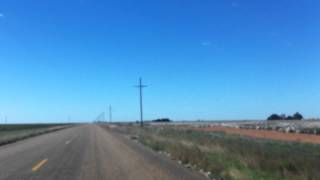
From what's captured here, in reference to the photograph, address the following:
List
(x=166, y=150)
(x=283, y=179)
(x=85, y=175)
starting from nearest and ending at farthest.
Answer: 1. (x=283, y=179)
2. (x=85, y=175)
3. (x=166, y=150)

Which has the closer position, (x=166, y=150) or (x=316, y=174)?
(x=316, y=174)

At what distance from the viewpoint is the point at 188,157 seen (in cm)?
1680

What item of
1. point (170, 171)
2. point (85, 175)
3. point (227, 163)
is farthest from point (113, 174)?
point (227, 163)

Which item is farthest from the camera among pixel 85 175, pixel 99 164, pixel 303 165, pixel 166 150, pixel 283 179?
pixel 166 150

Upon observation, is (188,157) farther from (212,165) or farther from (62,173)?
(62,173)

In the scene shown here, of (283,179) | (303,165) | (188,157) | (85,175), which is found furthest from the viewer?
(188,157)

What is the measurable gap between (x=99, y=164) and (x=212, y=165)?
12.9ft

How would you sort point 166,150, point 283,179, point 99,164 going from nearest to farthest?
point 283,179, point 99,164, point 166,150

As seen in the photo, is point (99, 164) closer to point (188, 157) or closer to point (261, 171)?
point (188, 157)

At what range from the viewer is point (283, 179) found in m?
11.3

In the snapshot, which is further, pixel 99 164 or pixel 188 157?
pixel 188 157

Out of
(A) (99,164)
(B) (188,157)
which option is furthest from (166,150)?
(A) (99,164)

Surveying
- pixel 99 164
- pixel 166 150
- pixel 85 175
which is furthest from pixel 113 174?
pixel 166 150

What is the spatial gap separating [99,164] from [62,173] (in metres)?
2.48
